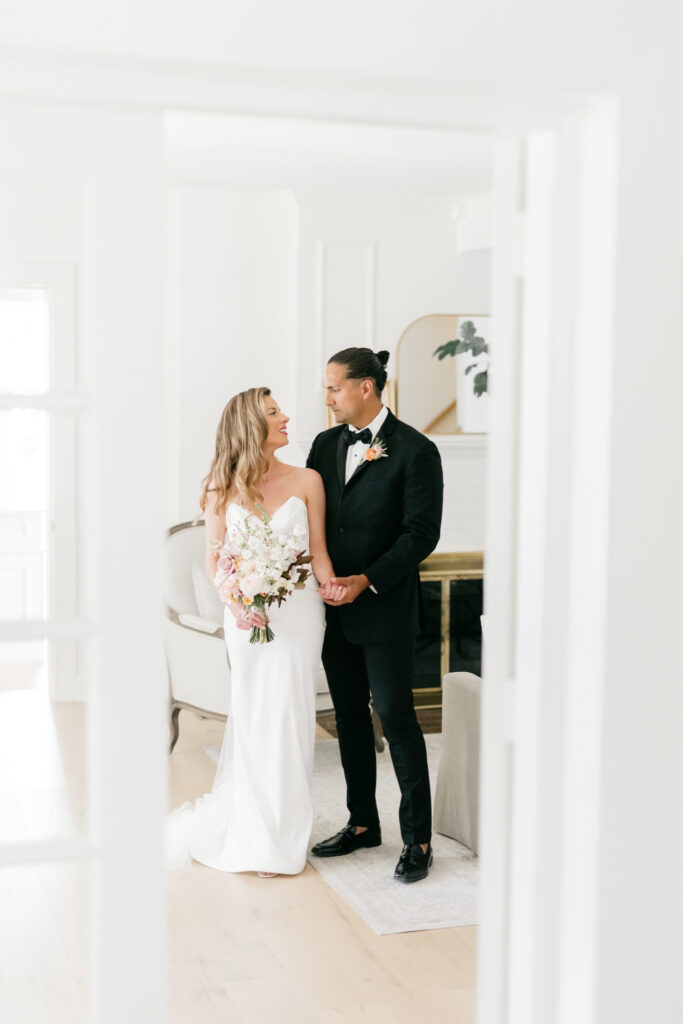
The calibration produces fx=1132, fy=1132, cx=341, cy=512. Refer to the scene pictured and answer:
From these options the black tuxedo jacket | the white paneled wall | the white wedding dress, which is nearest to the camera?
the black tuxedo jacket

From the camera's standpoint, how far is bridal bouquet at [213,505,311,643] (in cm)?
371

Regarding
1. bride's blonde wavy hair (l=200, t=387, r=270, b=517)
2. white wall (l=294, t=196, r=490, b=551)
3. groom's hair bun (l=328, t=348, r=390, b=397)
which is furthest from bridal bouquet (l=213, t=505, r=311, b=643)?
white wall (l=294, t=196, r=490, b=551)

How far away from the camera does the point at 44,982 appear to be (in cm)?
303

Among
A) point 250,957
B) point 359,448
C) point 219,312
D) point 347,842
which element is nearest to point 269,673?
point 347,842

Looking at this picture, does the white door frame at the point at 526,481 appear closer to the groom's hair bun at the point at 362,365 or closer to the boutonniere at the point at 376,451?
the boutonniere at the point at 376,451

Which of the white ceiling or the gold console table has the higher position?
the white ceiling

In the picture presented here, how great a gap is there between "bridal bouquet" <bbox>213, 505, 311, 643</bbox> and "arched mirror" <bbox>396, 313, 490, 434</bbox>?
8.07 ft

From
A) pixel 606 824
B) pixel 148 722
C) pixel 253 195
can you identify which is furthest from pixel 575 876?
pixel 253 195

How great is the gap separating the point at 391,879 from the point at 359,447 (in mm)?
1446

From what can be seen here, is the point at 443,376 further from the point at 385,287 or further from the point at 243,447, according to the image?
the point at 243,447

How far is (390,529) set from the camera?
3781mm

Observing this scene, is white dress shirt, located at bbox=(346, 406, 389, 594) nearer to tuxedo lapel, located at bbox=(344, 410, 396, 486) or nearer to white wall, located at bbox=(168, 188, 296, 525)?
tuxedo lapel, located at bbox=(344, 410, 396, 486)

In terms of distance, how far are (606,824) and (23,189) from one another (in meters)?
1.39

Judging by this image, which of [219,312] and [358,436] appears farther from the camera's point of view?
[219,312]
